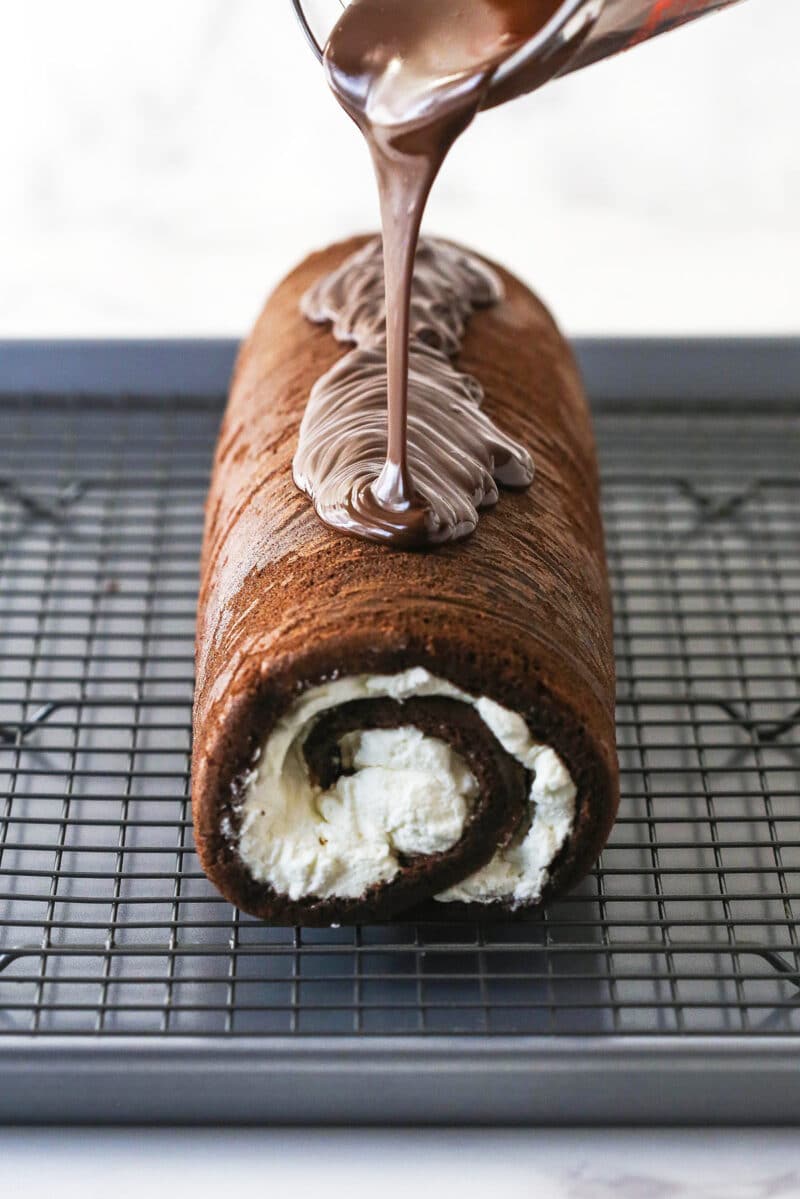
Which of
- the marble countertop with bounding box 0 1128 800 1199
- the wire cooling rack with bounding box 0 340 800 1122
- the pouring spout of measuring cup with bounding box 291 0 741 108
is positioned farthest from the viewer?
the wire cooling rack with bounding box 0 340 800 1122

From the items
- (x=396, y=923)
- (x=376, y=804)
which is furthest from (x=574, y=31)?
(x=396, y=923)

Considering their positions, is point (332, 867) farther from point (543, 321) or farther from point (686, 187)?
point (686, 187)

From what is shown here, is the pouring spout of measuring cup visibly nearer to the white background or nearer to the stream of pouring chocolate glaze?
the stream of pouring chocolate glaze

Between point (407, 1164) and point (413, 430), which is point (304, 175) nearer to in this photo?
point (413, 430)

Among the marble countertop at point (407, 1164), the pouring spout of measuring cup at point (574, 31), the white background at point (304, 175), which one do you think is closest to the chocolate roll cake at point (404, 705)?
the marble countertop at point (407, 1164)

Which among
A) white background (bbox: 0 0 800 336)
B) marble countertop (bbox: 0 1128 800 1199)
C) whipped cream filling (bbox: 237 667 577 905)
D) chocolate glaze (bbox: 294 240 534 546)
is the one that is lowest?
marble countertop (bbox: 0 1128 800 1199)

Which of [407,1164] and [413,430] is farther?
[413,430]

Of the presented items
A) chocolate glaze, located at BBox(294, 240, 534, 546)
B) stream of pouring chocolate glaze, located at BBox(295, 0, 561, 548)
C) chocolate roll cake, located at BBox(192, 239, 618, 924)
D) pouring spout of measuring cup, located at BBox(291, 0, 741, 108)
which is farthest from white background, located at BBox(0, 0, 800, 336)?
pouring spout of measuring cup, located at BBox(291, 0, 741, 108)

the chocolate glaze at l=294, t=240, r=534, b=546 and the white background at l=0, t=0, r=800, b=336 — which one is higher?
the white background at l=0, t=0, r=800, b=336
